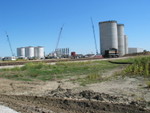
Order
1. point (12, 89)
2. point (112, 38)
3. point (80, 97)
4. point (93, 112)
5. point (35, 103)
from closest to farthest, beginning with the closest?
point (93, 112) → point (35, 103) → point (80, 97) → point (12, 89) → point (112, 38)

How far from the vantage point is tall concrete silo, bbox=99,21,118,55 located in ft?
237

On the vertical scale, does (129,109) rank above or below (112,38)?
below

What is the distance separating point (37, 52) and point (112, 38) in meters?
82.2

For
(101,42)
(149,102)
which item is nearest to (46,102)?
(149,102)

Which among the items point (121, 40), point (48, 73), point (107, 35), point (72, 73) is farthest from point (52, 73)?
point (121, 40)

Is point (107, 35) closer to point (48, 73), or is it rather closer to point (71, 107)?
point (48, 73)

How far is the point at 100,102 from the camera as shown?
850 centimetres

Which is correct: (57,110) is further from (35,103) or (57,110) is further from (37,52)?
(37,52)

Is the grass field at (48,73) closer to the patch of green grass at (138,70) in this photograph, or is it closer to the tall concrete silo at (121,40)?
the patch of green grass at (138,70)

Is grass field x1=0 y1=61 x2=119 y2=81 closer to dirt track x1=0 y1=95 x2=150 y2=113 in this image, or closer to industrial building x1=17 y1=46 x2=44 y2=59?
dirt track x1=0 y1=95 x2=150 y2=113

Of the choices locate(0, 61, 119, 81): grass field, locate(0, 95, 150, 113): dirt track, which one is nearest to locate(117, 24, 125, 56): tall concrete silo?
locate(0, 61, 119, 81): grass field

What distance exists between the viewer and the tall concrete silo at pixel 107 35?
72188 millimetres

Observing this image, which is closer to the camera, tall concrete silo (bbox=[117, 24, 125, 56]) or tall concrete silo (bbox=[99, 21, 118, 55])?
tall concrete silo (bbox=[99, 21, 118, 55])

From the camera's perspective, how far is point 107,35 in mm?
72562
